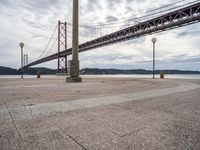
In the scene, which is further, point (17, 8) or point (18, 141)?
point (17, 8)

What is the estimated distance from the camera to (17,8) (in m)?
17.0

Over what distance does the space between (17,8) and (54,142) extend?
19325 millimetres

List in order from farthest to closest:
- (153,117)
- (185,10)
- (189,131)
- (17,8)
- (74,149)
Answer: (185,10) < (17,8) < (153,117) < (189,131) < (74,149)

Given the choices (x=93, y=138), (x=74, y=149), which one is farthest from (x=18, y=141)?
(x=93, y=138)

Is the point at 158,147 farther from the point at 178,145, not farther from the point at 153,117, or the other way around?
the point at 153,117

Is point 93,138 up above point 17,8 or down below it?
below

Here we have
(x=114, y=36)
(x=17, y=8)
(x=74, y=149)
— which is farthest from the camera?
(x=114, y=36)

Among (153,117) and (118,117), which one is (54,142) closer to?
(118,117)

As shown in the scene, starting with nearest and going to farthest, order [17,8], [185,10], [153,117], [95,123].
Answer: [95,123]
[153,117]
[17,8]
[185,10]

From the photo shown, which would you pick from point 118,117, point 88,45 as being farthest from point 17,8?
point 88,45

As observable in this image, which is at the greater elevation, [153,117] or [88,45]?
[88,45]

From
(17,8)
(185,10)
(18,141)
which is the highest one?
(185,10)

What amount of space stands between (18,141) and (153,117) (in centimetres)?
214

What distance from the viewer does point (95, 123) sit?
2434 millimetres
